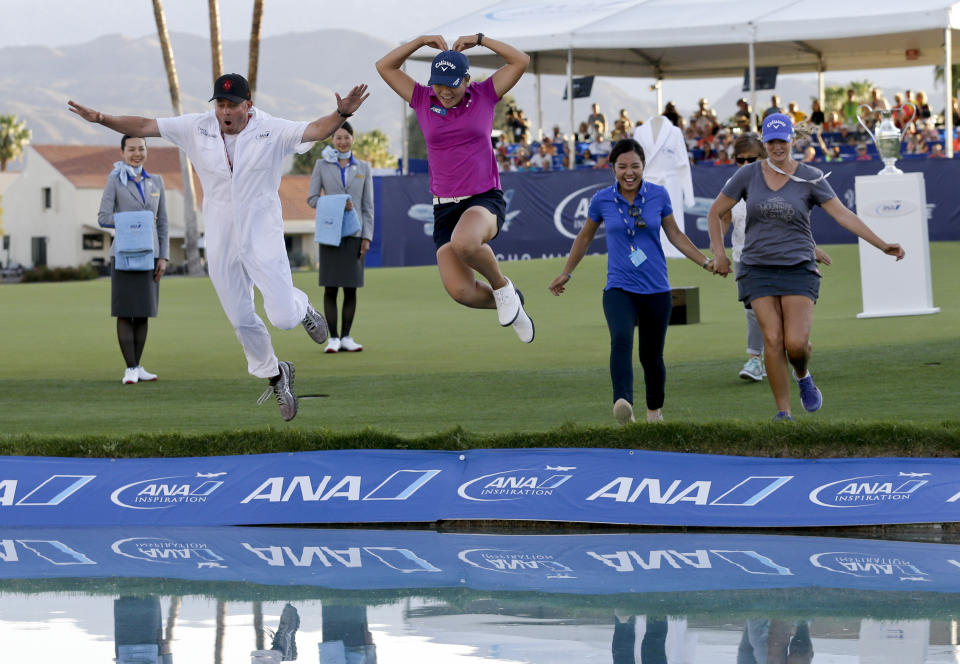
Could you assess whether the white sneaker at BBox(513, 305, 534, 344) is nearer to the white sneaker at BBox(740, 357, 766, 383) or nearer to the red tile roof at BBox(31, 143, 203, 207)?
the white sneaker at BBox(740, 357, 766, 383)

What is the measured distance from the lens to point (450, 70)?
29.6 feet

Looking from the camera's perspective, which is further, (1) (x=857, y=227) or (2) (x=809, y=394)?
(2) (x=809, y=394)

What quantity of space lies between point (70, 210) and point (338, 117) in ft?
309

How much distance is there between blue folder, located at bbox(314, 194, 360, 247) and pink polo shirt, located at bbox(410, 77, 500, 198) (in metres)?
5.21

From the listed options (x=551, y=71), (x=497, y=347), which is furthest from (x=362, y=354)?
(x=551, y=71)

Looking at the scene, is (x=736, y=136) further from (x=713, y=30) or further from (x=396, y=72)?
(x=396, y=72)

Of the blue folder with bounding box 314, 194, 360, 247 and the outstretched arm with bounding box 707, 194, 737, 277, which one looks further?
the blue folder with bounding box 314, 194, 360, 247

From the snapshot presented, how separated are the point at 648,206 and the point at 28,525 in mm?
4294

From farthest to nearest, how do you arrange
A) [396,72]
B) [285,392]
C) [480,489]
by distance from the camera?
[285,392], [396,72], [480,489]

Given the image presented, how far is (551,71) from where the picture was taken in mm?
41125

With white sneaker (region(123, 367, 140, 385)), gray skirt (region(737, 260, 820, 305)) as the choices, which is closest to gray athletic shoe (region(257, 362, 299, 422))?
gray skirt (region(737, 260, 820, 305))

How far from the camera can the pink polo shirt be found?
30.2 feet

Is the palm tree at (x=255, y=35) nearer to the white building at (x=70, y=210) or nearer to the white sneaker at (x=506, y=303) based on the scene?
the white sneaker at (x=506, y=303)

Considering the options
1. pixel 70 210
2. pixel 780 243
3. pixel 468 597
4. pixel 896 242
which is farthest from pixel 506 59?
pixel 70 210
